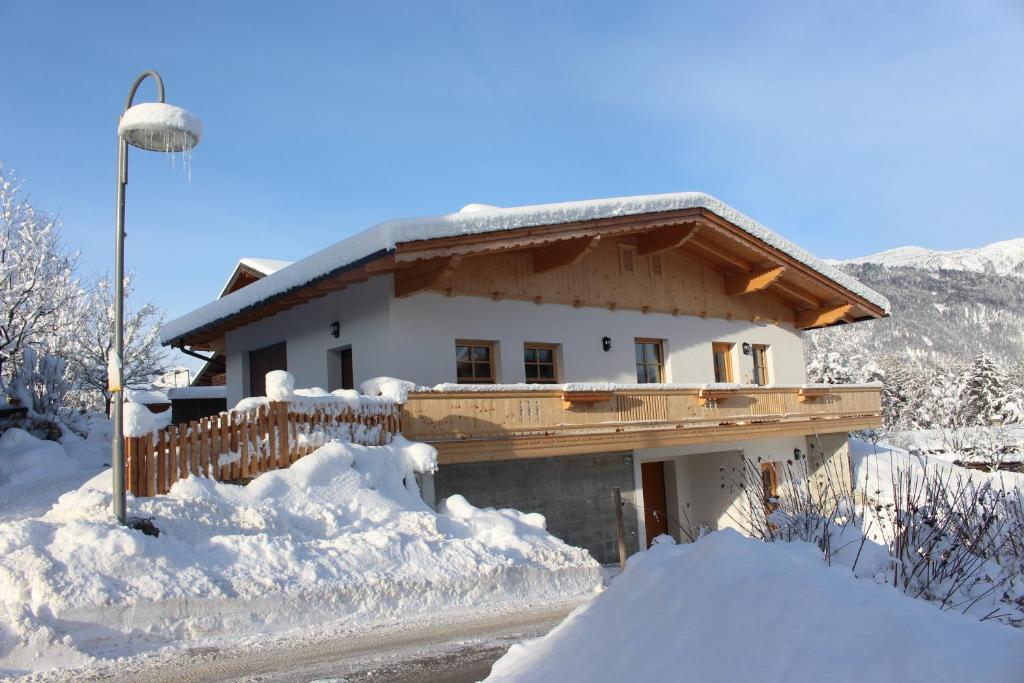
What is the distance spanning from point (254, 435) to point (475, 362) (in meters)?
6.78

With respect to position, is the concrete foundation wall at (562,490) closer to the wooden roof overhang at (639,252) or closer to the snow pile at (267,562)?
the snow pile at (267,562)

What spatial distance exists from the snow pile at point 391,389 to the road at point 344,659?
15.4ft

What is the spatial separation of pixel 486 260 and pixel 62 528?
10.3 m

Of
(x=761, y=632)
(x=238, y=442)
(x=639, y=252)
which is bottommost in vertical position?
(x=761, y=632)

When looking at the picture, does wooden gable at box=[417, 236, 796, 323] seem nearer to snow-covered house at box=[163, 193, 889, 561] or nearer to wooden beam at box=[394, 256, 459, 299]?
snow-covered house at box=[163, 193, 889, 561]

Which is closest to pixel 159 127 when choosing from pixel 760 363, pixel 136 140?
pixel 136 140

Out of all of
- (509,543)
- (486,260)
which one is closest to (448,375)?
(486,260)

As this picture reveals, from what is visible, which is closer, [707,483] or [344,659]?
[344,659]

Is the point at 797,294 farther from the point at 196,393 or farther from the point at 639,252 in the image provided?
the point at 196,393

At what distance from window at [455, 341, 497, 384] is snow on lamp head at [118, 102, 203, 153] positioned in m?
8.70

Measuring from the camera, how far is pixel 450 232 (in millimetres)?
13656

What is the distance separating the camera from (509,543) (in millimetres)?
10820

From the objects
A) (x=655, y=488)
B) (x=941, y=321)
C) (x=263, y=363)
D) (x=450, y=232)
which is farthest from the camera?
(x=941, y=321)

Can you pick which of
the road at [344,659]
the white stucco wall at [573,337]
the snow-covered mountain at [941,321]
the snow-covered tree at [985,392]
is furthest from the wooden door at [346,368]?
the snow-covered mountain at [941,321]
